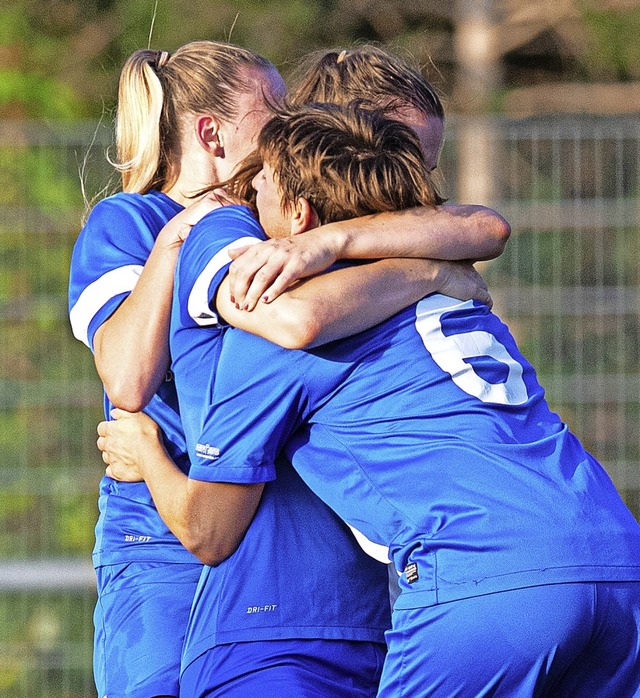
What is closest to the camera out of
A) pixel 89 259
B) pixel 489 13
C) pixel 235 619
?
pixel 235 619

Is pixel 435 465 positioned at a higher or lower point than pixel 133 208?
lower

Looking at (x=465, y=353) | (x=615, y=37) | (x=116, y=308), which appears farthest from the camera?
(x=615, y=37)

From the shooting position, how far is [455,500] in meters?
1.83

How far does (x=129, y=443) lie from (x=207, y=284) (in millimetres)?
536

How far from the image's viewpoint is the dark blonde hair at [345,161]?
2023 mm

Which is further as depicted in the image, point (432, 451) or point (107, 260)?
point (107, 260)

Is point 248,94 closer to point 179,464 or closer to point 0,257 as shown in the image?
point 179,464

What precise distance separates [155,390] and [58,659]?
3990mm

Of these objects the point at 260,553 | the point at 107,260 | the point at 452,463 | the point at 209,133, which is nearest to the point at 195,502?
the point at 260,553

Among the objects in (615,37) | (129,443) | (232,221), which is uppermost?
(615,37)

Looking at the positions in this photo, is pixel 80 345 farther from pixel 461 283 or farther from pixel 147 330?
pixel 461 283

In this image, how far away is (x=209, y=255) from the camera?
2096 millimetres

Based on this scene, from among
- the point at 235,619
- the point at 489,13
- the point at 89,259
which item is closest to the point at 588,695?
the point at 235,619

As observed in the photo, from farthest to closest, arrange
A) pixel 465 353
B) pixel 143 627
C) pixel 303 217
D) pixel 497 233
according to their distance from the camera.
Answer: pixel 143 627 → pixel 497 233 → pixel 303 217 → pixel 465 353
